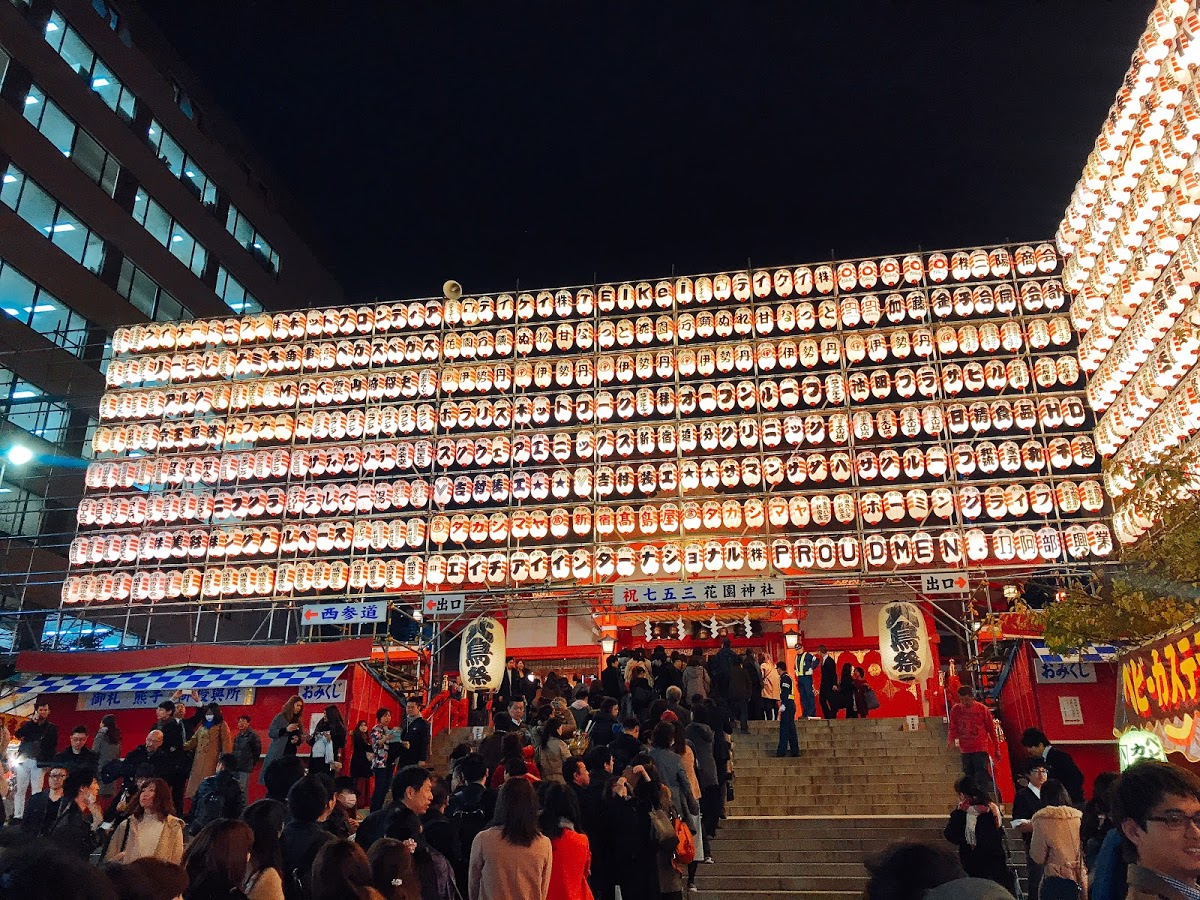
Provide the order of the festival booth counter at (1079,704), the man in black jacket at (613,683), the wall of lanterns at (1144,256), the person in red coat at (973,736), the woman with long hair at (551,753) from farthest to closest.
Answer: the man in black jacket at (613,683) → the festival booth counter at (1079,704) → the wall of lanterns at (1144,256) → the person in red coat at (973,736) → the woman with long hair at (551,753)

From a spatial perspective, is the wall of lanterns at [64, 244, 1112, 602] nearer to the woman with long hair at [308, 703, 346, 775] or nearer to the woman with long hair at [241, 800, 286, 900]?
the woman with long hair at [308, 703, 346, 775]

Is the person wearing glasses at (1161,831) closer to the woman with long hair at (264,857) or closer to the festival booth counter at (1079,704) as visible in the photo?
the woman with long hair at (264,857)

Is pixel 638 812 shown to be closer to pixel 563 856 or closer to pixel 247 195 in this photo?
pixel 563 856

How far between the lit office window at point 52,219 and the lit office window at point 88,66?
4.84m

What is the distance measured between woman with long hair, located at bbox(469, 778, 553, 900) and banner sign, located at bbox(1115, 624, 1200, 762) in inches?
259

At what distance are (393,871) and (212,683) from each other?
16.3 meters

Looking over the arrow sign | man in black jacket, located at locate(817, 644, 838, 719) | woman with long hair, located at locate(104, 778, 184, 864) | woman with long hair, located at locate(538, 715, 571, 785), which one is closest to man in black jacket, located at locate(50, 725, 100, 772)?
woman with long hair, located at locate(104, 778, 184, 864)

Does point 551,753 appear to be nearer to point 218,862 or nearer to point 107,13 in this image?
point 218,862

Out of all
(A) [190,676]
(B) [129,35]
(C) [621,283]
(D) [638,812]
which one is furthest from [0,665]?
(B) [129,35]

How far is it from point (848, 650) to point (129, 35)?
30921mm

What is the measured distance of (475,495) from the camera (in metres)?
20.3

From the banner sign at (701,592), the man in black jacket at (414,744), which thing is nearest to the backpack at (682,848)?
the man in black jacket at (414,744)

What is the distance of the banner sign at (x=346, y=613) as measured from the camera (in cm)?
1931

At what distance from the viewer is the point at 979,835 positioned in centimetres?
742
